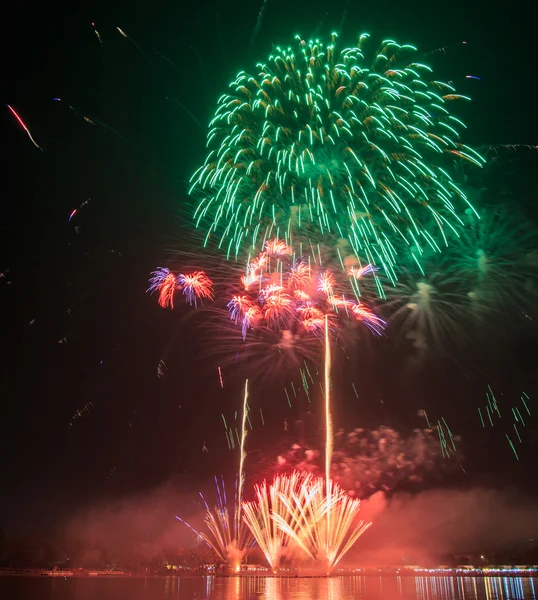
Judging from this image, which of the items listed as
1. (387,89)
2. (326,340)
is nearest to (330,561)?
(326,340)

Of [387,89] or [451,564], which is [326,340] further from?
[451,564]

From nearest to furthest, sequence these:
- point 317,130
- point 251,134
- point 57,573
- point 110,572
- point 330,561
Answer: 1. point 317,130
2. point 251,134
3. point 330,561
4. point 57,573
5. point 110,572

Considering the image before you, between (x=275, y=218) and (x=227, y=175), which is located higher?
(x=227, y=175)

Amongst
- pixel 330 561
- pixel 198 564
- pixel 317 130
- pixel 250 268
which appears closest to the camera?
pixel 317 130

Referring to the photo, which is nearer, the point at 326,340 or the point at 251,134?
the point at 251,134

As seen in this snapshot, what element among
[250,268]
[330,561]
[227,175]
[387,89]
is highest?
[387,89]

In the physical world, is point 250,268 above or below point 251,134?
below

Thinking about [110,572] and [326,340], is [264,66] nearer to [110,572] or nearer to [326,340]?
[326,340]


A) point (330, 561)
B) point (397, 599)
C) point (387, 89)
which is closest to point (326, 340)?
point (387, 89)

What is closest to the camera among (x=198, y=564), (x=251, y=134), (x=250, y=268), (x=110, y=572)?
(x=251, y=134)
